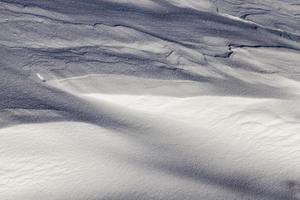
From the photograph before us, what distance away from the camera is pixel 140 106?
3.94ft

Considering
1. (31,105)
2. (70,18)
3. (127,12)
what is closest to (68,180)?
(31,105)

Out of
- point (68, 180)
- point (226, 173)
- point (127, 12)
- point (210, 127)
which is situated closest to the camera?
point (68, 180)

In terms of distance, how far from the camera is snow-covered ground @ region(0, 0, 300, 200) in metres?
0.94

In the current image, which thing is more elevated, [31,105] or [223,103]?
[223,103]

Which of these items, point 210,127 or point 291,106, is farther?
point 291,106

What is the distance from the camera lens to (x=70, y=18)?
1620mm

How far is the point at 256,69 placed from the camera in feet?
5.18

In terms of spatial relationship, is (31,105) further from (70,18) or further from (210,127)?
(70,18)

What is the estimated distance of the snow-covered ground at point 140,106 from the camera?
3.09 ft

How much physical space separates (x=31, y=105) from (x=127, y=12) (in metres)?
0.81

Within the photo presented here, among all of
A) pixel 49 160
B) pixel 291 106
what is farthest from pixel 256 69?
pixel 49 160

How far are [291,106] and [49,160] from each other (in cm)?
75

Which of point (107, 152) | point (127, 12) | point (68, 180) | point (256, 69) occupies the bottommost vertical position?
point (68, 180)

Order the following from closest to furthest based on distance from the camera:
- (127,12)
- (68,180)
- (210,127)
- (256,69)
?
(68,180) < (210,127) < (256,69) < (127,12)
